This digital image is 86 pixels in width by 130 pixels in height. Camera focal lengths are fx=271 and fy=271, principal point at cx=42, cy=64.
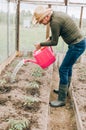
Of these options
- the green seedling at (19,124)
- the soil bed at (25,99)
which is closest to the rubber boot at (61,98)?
the soil bed at (25,99)

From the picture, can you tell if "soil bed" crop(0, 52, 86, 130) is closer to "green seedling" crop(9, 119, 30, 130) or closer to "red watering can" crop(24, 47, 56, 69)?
"green seedling" crop(9, 119, 30, 130)

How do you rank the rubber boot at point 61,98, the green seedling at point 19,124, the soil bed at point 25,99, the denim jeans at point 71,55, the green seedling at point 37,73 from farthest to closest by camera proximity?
the green seedling at point 37,73, the rubber boot at point 61,98, the denim jeans at point 71,55, the soil bed at point 25,99, the green seedling at point 19,124

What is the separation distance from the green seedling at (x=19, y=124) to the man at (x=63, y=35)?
126 cm

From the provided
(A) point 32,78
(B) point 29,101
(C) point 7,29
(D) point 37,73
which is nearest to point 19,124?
(B) point 29,101

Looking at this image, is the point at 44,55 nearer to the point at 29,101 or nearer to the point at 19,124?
the point at 29,101

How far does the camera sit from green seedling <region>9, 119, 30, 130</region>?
3.39 m

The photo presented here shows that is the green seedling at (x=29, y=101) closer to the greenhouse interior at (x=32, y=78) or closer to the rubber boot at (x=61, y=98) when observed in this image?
the greenhouse interior at (x=32, y=78)

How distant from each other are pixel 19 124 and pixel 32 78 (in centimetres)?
239

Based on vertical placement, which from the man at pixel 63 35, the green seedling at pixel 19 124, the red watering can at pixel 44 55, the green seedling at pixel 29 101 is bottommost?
the green seedling at pixel 29 101

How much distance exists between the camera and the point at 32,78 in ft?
19.0

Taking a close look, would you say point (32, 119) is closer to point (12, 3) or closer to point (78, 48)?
point (78, 48)

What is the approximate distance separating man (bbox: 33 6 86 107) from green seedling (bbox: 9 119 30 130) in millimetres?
1256

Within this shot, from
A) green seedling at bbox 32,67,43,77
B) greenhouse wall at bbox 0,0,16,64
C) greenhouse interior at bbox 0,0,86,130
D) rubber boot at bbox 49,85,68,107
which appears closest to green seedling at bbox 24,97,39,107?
greenhouse interior at bbox 0,0,86,130

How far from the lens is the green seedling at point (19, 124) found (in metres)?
3.39
